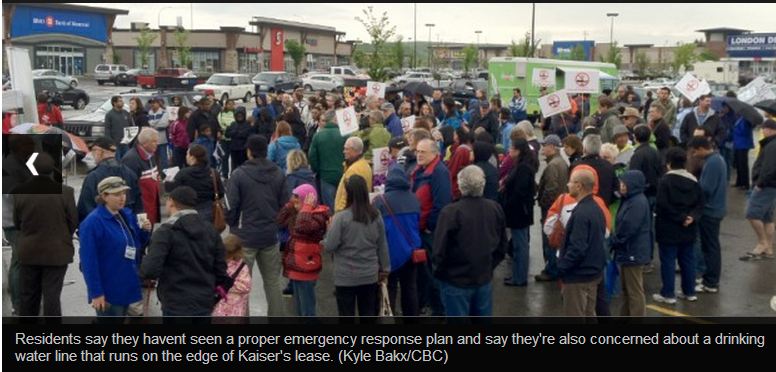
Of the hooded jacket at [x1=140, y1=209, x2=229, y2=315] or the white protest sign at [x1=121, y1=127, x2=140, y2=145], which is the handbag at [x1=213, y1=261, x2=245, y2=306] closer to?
the hooded jacket at [x1=140, y1=209, x2=229, y2=315]

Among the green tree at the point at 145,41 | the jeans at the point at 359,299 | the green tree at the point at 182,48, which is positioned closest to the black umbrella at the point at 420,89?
the jeans at the point at 359,299

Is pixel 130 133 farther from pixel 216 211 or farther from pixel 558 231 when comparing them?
pixel 558 231

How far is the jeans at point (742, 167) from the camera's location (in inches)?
592

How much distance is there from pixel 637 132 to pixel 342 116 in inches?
160

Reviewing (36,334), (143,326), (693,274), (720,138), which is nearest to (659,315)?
(693,274)

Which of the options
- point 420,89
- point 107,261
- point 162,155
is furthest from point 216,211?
point 420,89

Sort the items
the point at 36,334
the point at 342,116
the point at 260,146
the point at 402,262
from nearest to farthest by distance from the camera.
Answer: the point at 36,334 < the point at 402,262 < the point at 260,146 < the point at 342,116

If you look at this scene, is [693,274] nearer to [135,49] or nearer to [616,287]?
[616,287]

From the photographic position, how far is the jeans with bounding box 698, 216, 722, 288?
28.8 ft

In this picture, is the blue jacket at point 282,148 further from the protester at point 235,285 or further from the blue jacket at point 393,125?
the protester at point 235,285

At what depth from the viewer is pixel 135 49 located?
242 ft

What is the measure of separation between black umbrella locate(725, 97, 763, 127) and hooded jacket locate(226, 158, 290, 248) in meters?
9.83

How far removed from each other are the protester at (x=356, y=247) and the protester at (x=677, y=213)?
306cm

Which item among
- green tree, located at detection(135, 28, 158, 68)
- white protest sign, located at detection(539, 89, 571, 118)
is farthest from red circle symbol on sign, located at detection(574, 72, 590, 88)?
green tree, located at detection(135, 28, 158, 68)
